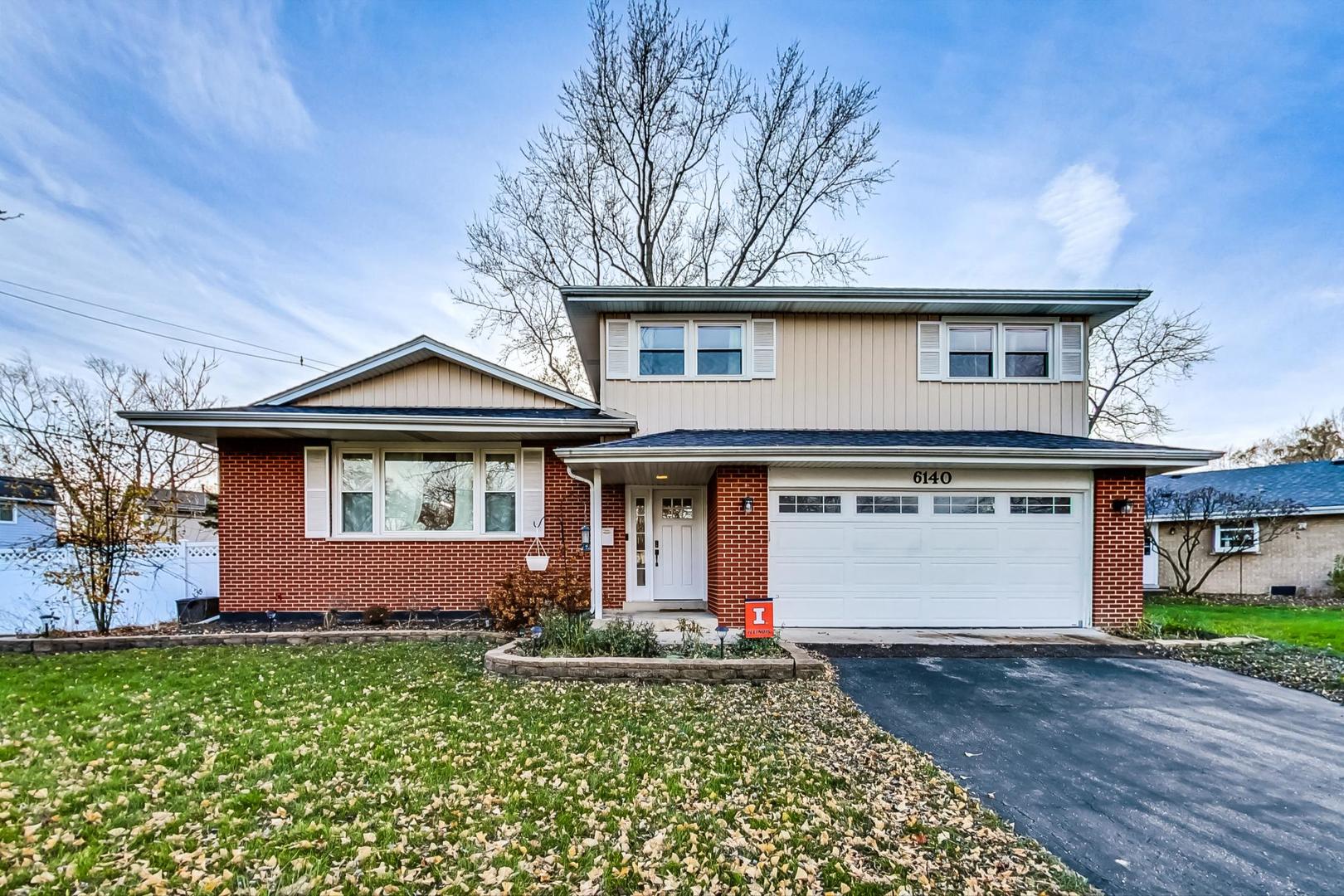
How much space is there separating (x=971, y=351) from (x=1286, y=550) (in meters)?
13.4

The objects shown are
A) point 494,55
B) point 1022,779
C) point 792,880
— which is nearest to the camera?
point 792,880

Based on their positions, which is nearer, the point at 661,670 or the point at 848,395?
the point at 661,670

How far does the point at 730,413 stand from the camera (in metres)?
9.68

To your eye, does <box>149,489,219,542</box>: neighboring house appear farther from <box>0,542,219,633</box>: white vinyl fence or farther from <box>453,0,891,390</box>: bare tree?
<box>453,0,891,390</box>: bare tree

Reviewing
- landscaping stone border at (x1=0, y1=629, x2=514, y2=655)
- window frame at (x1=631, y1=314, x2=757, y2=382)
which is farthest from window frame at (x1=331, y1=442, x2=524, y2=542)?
window frame at (x1=631, y1=314, x2=757, y2=382)

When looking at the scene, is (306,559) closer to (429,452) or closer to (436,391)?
(429,452)

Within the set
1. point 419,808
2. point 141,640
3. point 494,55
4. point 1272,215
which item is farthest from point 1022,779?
point 1272,215

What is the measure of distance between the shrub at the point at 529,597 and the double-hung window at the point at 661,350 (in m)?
3.79

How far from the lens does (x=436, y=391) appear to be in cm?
995

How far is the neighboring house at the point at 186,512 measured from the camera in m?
9.53

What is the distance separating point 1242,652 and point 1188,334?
47.0ft

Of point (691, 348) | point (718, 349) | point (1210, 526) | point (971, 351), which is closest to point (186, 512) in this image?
point (691, 348)

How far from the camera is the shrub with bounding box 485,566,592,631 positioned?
836cm

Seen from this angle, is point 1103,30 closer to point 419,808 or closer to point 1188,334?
point 1188,334
